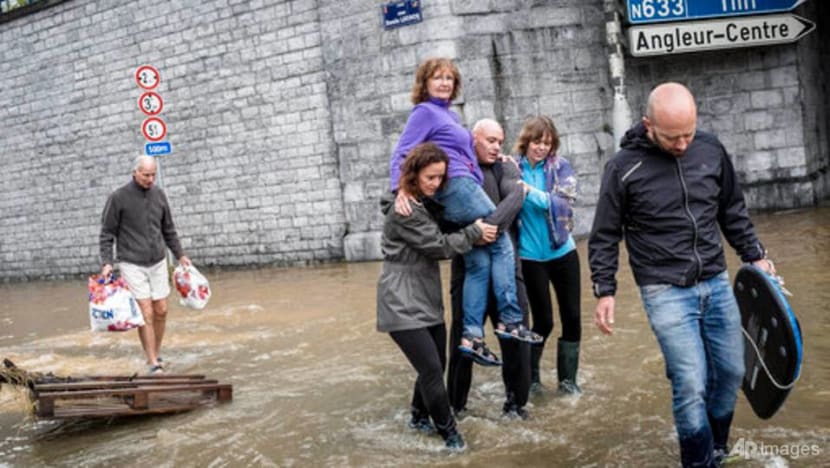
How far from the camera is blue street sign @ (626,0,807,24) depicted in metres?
11.6

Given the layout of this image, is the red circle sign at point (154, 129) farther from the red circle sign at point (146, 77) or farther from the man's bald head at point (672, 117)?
the man's bald head at point (672, 117)

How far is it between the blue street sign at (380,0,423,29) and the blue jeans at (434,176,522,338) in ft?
25.6

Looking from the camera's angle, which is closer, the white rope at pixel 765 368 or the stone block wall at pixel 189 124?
the white rope at pixel 765 368

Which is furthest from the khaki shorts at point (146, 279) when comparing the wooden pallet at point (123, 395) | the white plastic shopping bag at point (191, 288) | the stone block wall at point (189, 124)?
the stone block wall at point (189, 124)

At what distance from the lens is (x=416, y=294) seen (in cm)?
424

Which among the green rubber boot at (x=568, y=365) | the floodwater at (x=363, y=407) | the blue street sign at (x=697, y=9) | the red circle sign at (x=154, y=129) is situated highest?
the blue street sign at (x=697, y=9)

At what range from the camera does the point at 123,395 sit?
502 centimetres

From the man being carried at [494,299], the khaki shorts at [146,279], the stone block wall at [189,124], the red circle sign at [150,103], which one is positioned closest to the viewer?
the man being carried at [494,299]

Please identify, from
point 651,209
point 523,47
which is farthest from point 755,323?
point 523,47

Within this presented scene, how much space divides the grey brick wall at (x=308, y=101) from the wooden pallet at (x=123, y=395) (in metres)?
7.12

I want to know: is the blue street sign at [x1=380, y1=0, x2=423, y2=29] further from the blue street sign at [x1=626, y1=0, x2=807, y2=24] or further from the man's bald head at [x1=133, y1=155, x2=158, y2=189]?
the man's bald head at [x1=133, y1=155, x2=158, y2=189]

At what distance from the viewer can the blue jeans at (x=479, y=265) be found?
4379 mm

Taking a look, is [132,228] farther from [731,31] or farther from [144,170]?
[731,31]

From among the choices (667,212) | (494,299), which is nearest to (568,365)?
Result: (494,299)
